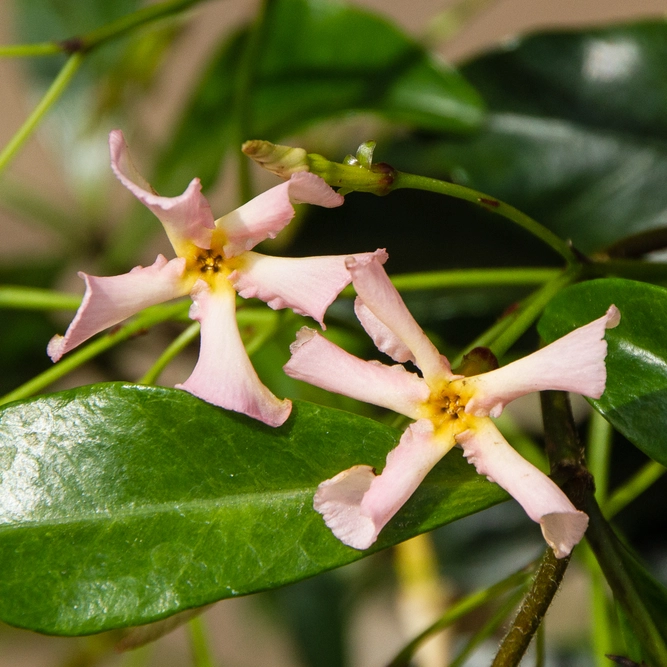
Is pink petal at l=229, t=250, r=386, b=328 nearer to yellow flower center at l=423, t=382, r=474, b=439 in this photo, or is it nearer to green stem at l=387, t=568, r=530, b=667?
yellow flower center at l=423, t=382, r=474, b=439

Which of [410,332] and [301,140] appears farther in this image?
[301,140]

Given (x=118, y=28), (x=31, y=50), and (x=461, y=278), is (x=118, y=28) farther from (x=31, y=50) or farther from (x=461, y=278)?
(x=461, y=278)

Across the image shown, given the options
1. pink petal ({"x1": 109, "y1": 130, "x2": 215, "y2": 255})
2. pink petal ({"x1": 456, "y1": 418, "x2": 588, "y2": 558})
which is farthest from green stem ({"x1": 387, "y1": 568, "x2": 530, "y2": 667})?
pink petal ({"x1": 109, "y1": 130, "x2": 215, "y2": 255})

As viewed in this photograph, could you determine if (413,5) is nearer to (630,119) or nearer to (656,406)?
(630,119)

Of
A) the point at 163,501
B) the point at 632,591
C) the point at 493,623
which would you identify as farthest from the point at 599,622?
the point at 163,501

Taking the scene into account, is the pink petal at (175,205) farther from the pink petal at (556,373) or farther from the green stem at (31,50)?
the green stem at (31,50)

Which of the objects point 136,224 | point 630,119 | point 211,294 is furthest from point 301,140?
point 211,294
